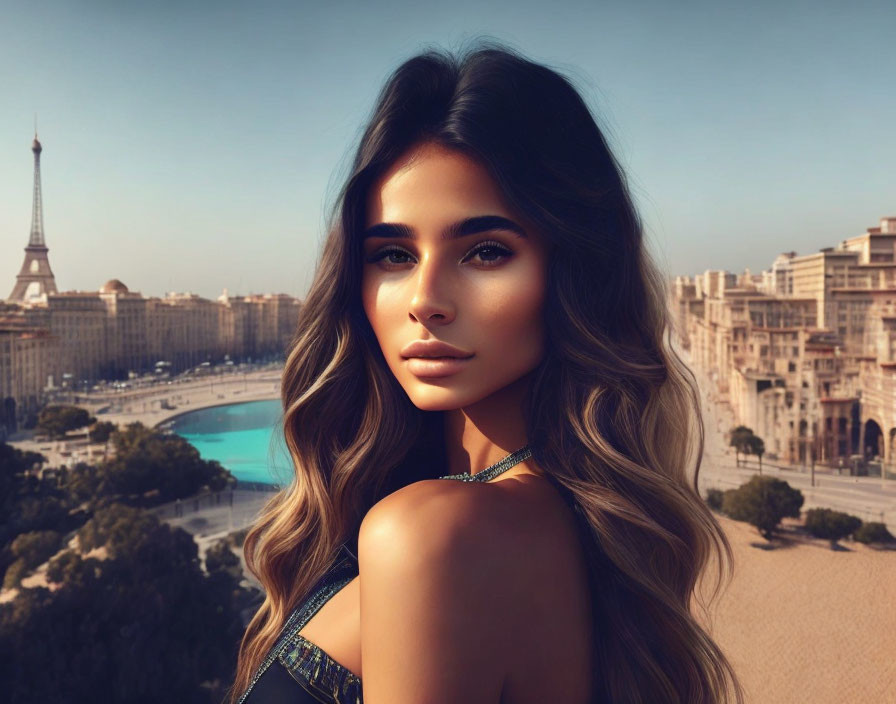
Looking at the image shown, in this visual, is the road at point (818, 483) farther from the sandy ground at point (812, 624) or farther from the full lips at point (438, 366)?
the full lips at point (438, 366)

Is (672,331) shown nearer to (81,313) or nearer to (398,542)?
(398,542)

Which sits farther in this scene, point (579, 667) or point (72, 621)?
point (72, 621)

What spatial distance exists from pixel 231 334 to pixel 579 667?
24.2m

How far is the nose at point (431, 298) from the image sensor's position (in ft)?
2.29

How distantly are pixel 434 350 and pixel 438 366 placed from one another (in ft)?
0.05

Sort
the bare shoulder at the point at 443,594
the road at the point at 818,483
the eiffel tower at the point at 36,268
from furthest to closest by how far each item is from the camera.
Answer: the eiffel tower at the point at 36,268, the road at the point at 818,483, the bare shoulder at the point at 443,594

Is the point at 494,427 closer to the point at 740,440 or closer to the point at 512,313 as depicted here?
the point at 512,313

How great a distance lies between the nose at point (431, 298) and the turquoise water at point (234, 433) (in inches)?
652

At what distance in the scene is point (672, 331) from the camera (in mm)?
872

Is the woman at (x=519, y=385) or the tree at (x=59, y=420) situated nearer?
Answer: the woman at (x=519, y=385)

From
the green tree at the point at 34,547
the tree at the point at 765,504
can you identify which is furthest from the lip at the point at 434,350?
the tree at the point at 765,504

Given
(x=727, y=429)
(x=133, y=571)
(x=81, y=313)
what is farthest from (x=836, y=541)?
(x=81, y=313)

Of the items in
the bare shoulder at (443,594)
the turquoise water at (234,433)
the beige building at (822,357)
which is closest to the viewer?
the bare shoulder at (443,594)

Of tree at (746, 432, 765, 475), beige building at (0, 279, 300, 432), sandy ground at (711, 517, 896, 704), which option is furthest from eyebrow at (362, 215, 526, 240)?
beige building at (0, 279, 300, 432)
